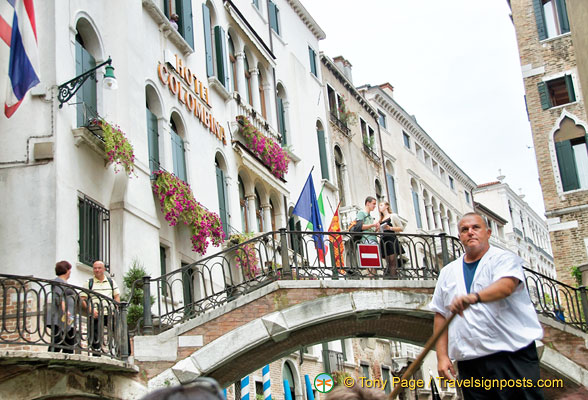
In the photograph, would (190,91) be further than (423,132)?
No

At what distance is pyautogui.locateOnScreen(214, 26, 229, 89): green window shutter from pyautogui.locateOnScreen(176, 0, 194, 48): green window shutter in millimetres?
1449

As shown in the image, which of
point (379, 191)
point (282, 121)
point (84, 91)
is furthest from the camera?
point (379, 191)

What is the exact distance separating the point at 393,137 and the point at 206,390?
3085 cm

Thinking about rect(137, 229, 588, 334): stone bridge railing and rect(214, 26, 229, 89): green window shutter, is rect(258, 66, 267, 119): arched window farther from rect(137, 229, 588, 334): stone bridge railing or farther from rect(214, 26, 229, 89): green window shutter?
rect(137, 229, 588, 334): stone bridge railing

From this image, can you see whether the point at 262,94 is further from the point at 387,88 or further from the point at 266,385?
the point at 387,88

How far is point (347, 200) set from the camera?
2517 centimetres

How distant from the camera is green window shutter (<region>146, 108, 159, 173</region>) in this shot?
13.3 m

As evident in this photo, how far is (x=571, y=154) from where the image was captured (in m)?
21.4

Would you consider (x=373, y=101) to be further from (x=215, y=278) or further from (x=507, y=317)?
(x=507, y=317)

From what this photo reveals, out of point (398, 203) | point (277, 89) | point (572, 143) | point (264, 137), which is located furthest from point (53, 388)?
point (398, 203)

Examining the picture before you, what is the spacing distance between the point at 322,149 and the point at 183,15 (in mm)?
8893

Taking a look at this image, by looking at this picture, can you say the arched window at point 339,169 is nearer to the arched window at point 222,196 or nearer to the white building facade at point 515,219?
the arched window at point 222,196

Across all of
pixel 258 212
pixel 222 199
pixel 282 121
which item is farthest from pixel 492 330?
pixel 282 121

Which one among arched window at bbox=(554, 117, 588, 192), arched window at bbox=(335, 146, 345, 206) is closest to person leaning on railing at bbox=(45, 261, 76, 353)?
arched window at bbox=(554, 117, 588, 192)
